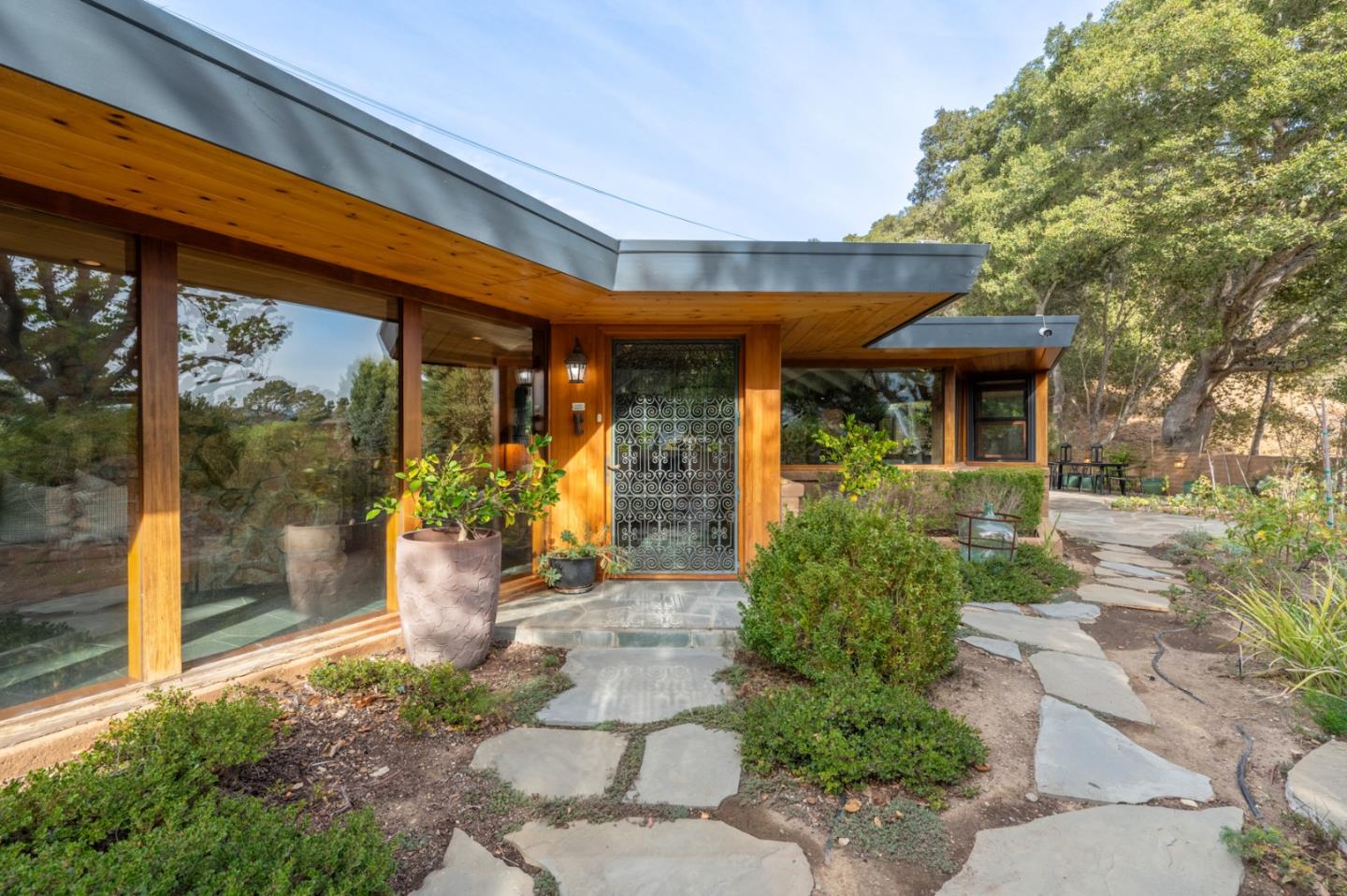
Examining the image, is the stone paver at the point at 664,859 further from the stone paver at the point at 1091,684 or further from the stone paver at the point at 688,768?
the stone paver at the point at 1091,684

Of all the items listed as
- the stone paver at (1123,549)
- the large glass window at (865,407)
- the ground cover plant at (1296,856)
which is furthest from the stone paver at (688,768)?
the stone paver at (1123,549)

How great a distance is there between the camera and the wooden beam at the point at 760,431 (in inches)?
Result: 171

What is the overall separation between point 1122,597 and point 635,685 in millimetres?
3748

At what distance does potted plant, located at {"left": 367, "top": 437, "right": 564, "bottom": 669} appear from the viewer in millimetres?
A: 2750

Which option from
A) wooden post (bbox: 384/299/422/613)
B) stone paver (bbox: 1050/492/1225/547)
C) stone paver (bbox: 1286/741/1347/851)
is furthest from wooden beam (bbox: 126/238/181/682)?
stone paver (bbox: 1050/492/1225/547)

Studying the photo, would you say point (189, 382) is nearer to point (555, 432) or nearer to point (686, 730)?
point (555, 432)

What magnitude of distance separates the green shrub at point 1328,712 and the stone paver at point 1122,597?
172 centimetres

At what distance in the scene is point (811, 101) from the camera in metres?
8.59

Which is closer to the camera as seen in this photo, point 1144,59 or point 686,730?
point 686,730

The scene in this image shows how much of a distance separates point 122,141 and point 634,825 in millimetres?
2516

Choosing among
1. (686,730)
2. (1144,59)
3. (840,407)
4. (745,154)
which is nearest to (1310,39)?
(1144,59)

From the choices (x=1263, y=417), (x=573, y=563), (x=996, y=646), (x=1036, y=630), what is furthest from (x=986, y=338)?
(x=1263, y=417)

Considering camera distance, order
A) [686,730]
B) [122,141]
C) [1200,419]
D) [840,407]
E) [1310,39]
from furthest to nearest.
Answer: [1200,419] < [1310,39] < [840,407] < [686,730] < [122,141]

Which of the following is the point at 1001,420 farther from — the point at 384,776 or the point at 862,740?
the point at 384,776
